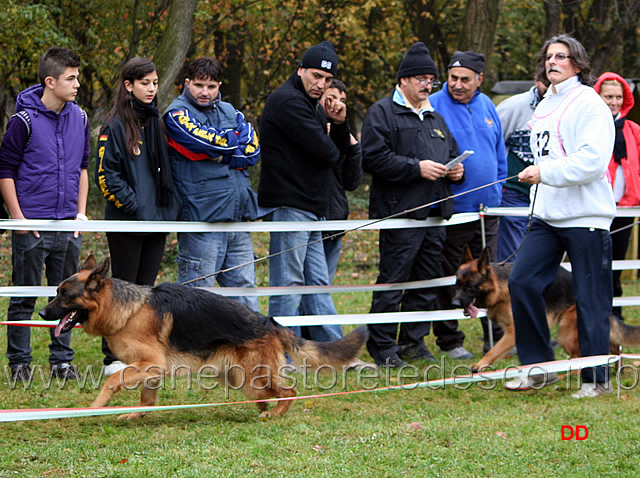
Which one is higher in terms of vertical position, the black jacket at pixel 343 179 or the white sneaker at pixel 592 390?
the black jacket at pixel 343 179

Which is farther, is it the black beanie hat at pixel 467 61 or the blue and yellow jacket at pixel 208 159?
the black beanie hat at pixel 467 61

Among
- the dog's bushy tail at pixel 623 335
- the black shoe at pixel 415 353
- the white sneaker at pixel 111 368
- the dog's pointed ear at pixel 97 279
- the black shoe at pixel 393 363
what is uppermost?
the dog's pointed ear at pixel 97 279

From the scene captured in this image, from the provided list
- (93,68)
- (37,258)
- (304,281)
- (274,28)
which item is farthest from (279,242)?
(274,28)

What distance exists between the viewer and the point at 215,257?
6215mm

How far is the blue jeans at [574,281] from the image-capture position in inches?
214

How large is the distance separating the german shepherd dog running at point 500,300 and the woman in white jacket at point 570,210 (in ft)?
2.01

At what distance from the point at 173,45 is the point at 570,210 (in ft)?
28.2

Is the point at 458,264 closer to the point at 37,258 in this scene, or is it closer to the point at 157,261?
the point at 157,261

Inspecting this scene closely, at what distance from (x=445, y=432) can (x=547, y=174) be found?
1.81 meters

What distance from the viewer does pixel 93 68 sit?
51.5 feet

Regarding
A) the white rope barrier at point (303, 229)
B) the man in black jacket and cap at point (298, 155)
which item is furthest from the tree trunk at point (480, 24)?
the man in black jacket and cap at point (298, 155)

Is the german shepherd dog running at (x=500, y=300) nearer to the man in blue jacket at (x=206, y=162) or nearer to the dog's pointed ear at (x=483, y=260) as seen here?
the dog's pointed ear at (x=483, y=260)

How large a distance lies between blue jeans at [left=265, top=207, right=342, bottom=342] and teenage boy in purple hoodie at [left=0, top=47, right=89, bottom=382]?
154 cm

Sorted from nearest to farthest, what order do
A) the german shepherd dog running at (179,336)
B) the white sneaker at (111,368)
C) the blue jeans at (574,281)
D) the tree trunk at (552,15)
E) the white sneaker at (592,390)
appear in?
the german shepherd dog running at (179,336) < the blue jeans at (574,281) < the white sneaker at (592,390) < the white sneaker at (111,368) < the tree trunk at (552,15)
